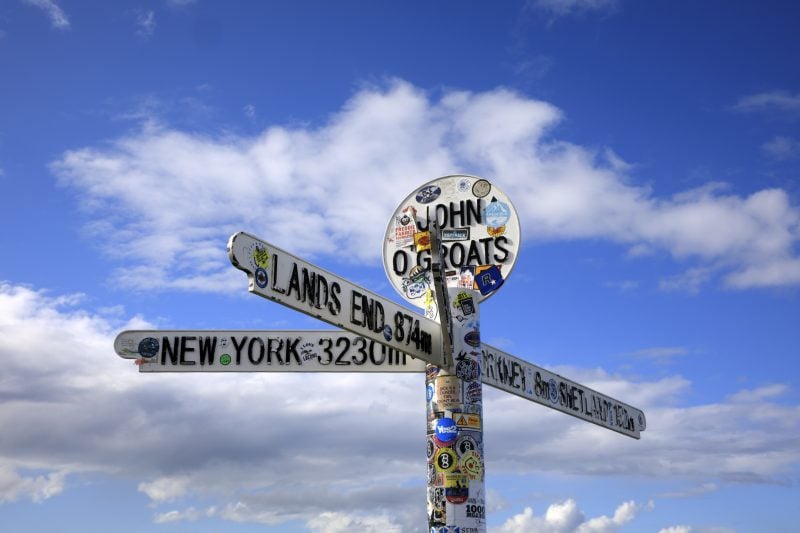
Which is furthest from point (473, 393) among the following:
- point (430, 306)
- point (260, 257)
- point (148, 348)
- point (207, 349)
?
point (148, 348)

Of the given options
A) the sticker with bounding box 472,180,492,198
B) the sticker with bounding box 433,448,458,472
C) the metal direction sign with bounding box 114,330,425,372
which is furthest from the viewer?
the sticker with bounding box 472,180,492,198

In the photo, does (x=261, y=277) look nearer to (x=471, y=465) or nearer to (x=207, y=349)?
(x=207, y=349)

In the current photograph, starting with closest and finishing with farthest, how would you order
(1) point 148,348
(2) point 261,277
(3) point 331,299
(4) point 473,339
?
(2) point 261,277
(3) point 331,299
(1) point 148,348
(4) point 473,339

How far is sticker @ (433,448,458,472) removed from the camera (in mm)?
9805

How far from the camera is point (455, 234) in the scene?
11.1m

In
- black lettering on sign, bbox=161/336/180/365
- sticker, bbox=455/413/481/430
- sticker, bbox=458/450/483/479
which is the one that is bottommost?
sticker, bbox=458/450/483/479

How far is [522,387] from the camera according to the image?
11.1 m

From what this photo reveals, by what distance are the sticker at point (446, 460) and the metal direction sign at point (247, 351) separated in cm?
122

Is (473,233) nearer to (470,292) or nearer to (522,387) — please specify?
(470,292)

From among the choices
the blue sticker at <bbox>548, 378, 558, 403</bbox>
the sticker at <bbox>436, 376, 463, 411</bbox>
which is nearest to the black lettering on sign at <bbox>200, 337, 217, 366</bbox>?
the sticker at <bbox>436, 376, 463, 411</bbox>

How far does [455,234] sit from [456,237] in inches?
1.9

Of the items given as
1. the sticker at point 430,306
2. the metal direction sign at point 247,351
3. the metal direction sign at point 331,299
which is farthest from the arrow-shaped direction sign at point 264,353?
the metal direction sign at point 331,299

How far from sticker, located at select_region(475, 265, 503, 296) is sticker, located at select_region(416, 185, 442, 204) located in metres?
1.29

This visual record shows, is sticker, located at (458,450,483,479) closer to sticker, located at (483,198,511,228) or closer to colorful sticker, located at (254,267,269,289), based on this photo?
sticker, located at (483,198,511,228)
